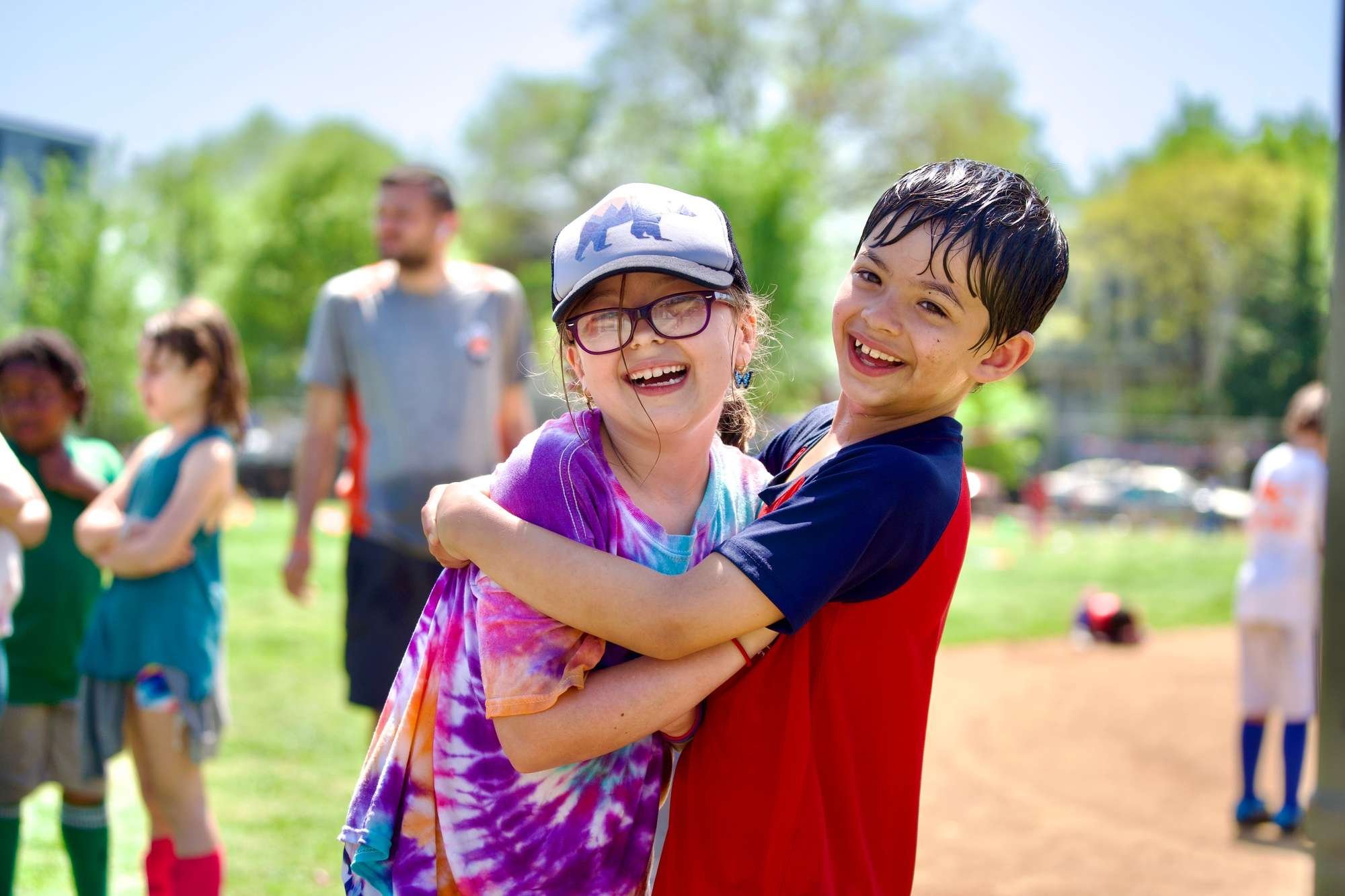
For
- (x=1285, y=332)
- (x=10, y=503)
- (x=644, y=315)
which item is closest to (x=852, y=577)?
(x=644, y=315)

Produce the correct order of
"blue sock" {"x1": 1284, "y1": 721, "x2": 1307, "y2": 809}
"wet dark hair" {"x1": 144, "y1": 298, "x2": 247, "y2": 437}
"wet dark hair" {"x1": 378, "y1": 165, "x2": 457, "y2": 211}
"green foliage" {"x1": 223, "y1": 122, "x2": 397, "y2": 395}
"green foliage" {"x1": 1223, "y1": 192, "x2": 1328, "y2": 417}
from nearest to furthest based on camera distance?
"wet dark hair" {"x1": 144, "y1": 298, "x2": 247, "y2": 437}
"wet dark hair" {"x1": 378, "y1": 165, "x2": 457, "y2": 211}
"blue sock" {"x1": 1284, "y1": 721, "x2": 1307, "y2": 809}
"green foliage" {"x1": 223, "y1": 122, "x2": 397, "y2": 395}
"green foliage" {"x1": 1223, "y1": 192, "x2": 1328, "y2": 417}

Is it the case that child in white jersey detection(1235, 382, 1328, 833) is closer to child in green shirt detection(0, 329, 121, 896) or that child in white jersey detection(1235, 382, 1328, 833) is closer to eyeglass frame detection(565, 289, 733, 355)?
child in green shirt detection(0, 329, 121, 896)

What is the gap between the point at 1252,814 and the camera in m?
6.08

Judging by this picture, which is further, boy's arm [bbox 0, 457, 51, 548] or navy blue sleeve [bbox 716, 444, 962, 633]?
boy's arm [bbox 0, 457, 51, 548]

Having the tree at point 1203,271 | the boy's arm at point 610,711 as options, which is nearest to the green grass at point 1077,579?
the boy's arm at point 610,711

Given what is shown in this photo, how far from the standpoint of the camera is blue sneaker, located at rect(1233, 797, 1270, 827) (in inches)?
239

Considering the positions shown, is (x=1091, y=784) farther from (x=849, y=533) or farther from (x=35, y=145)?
(x=35, y=145)

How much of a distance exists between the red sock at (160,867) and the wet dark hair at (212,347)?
1257mm

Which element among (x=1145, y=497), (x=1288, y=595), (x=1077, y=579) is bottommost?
(x=1145, y=497)

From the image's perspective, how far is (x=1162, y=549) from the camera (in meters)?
22.3

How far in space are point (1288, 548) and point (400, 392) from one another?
4.73m

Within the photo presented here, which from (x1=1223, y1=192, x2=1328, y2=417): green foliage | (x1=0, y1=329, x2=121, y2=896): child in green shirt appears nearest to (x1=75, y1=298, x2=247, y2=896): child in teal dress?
(x1=0, y1=329, x2=121, y2=896): child in green shirt

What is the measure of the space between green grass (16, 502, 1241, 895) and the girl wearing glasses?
2.96m

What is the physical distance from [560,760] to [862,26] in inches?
1730
